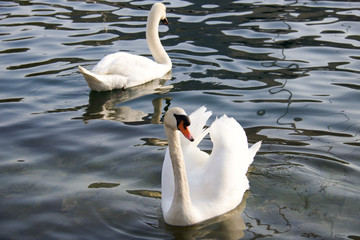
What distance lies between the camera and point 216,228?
542 cm

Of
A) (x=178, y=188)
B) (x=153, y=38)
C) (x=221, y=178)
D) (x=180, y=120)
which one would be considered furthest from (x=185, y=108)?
(x=180, y=120)

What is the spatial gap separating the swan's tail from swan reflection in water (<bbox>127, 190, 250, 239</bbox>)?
373 cm

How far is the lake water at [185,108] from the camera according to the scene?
18.4 feet

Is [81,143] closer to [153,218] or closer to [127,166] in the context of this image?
[127,166]

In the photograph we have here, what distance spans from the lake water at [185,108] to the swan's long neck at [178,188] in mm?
127

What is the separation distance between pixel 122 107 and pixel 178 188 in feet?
12.0

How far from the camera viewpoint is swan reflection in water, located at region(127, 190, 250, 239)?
5297 mm

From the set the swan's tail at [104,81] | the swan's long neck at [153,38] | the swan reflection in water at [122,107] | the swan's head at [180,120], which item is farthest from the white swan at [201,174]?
the swan's long neck at [153,38]

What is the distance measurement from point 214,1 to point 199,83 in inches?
250

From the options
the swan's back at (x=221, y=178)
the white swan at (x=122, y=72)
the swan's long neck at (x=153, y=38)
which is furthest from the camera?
the swan's long neck at (x=153, y=38)

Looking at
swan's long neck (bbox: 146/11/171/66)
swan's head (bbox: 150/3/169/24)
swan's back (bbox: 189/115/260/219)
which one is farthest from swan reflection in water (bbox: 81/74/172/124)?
swan's back (bbox: 189/115/260/219)

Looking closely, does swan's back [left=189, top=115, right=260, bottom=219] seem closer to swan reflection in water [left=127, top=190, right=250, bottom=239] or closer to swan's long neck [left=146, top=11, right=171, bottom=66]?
swan reflection in water [left=127, top=190, right=250, bottom=239]

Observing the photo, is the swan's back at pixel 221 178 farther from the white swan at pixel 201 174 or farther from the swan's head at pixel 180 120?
the swan's head at pixel 180 120

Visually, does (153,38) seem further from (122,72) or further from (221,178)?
(221,178)
